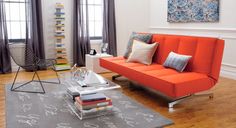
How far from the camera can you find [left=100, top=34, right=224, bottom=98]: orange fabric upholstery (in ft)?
9.31

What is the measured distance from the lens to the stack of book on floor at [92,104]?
103 inches

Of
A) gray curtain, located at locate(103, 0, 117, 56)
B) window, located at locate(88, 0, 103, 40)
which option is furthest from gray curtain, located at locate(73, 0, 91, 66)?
gray curtain, located at locate(103, 0, 117, 56)

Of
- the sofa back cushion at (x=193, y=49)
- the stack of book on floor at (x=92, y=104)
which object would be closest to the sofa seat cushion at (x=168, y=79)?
the sofa back cushion at (x=193, y=49)

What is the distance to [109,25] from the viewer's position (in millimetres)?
5949

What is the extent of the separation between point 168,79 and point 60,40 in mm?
3291

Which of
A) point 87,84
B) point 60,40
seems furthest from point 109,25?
point 87,84

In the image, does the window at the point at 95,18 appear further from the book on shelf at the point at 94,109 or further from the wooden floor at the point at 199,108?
the book on shelf at the point at 94,109

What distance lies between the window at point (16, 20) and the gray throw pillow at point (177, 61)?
11.0 feet

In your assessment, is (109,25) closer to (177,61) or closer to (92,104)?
(177,61)

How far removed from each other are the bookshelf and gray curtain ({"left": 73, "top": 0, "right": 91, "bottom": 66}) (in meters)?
0.28

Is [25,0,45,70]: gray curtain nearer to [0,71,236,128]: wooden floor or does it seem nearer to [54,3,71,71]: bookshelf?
[54,3,71,71]: bookshelf

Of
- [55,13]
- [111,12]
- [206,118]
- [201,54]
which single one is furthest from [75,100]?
[111,12]

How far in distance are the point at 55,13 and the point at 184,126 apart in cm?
384

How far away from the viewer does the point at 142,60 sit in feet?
12.8
